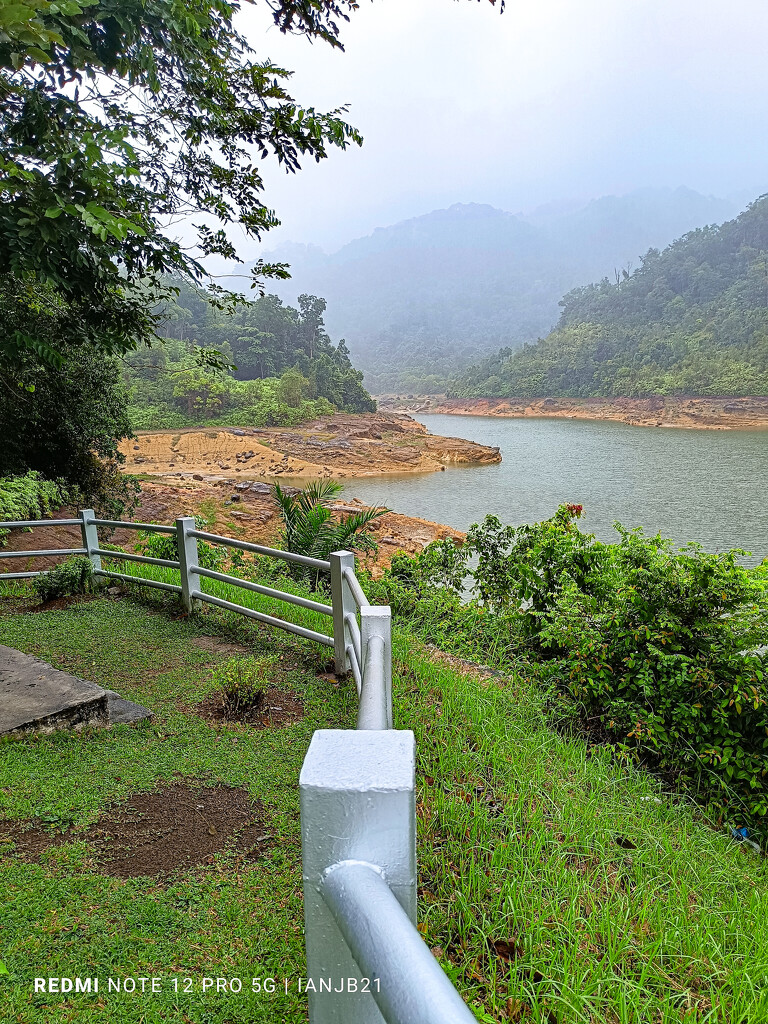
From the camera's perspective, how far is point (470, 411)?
198 feet

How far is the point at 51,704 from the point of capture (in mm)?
2873

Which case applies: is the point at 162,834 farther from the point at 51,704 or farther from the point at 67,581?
the point at 67,581

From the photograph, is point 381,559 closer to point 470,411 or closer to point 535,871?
point 535,871

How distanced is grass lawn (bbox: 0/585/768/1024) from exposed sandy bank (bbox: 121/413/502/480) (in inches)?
771

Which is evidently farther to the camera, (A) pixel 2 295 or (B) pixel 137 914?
(A) pixel 2 295

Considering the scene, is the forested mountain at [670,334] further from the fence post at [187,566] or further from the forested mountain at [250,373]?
the fence post at [187,566]

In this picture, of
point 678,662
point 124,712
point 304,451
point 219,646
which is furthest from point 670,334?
point 124,712

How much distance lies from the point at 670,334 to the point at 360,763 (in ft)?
191

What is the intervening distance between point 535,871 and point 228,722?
1711 mm

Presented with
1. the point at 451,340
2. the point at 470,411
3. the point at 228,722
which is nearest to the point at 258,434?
the point at 228,722

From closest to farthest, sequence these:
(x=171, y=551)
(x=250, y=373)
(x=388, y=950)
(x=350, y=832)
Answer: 1. (x=388, y=950)
2. (x=350, y=832)
3. (x=171, y=551)
4. (x=250, y=373)

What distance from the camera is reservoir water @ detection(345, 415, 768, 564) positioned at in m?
15.6

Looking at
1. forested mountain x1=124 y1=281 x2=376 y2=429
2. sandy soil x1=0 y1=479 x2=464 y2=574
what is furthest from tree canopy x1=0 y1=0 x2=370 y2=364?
forested mountain x1=124 y1=281 x2=376 y2=429

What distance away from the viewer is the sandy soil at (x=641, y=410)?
3703 cm
